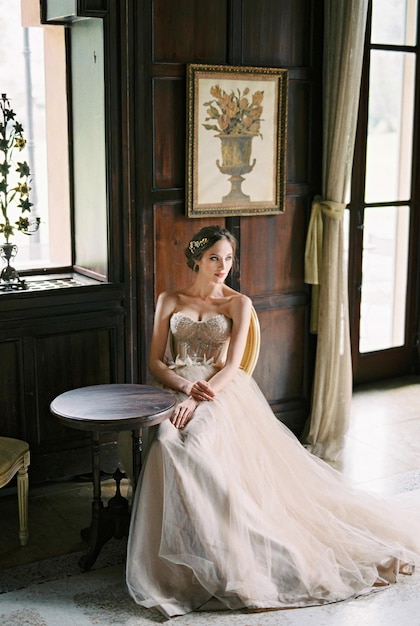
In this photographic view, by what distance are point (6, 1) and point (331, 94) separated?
1.68 meters

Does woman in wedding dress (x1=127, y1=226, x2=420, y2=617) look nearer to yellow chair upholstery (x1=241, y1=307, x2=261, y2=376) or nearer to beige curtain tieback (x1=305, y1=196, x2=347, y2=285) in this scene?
yellow chair upholstery (x1=241, y1=307, x2=261, y2=376)

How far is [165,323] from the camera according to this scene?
12.4 ft

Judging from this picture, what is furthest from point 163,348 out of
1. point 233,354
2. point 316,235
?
point 316,235

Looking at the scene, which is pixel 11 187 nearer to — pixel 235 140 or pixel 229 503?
pixel 235 140

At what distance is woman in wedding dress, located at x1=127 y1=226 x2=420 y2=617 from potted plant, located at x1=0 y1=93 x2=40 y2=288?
0.81 m

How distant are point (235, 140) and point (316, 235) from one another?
70 centimetres

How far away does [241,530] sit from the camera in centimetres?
312

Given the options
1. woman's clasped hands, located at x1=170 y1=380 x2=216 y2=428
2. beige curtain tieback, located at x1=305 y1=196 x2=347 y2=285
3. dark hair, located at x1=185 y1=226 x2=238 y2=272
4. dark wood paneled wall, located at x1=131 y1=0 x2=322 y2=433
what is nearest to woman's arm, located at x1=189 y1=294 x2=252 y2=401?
woman's clasped hands, located at x1=170 y1=380 x2=216 y2=428

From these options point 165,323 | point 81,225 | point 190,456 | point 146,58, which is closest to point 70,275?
point 81,225

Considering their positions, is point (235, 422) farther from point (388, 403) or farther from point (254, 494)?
point (388, 403)

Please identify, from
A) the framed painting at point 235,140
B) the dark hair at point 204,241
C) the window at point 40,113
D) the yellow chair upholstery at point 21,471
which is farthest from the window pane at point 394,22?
the yellow chair upholstery at point 21,471

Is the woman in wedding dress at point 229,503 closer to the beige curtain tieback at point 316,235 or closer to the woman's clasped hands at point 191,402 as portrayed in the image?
the woman's clasped hands at point 191,402

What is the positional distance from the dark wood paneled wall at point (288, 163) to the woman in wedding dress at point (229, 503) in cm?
45

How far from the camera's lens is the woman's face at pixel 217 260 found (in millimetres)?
3732
